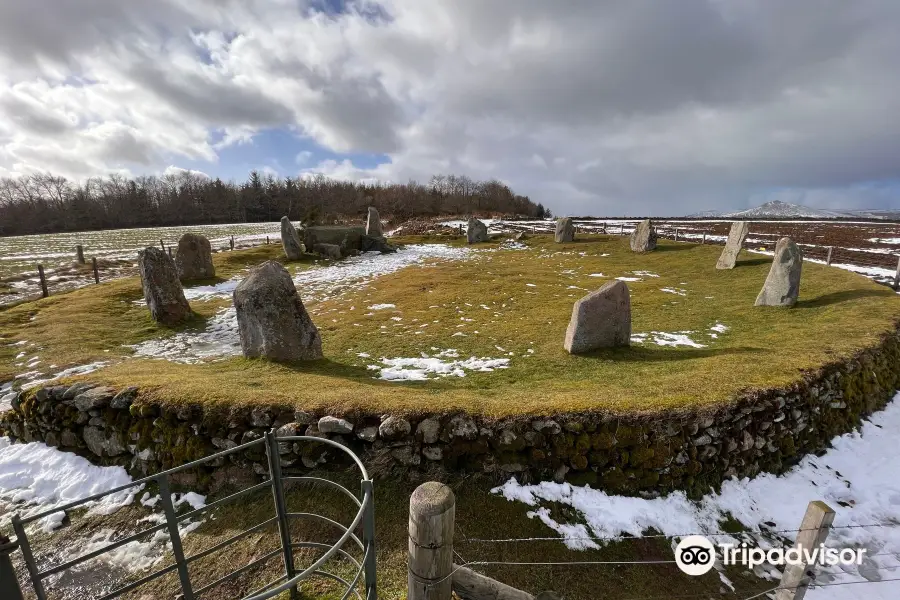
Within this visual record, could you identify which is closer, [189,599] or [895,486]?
[189,599]

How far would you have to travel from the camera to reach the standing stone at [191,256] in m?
19.2

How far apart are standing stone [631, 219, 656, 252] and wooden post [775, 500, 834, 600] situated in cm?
2370

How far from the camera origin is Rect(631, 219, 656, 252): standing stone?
25.2 meters

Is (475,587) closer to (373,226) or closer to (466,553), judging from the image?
(466,553)

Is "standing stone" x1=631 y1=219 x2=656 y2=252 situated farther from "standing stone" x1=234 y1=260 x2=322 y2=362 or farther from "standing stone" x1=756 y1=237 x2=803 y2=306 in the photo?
"standing stone" x1=234 y1=260 x2=322 y2=362

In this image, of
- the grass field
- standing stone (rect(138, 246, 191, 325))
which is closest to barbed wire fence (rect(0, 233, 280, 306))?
standing stone (rect(138, 246, 191, 325))

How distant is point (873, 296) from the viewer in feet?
39.8

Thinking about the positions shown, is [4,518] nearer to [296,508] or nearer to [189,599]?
[296,508]

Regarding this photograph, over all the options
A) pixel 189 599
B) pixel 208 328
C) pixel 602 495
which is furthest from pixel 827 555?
pixel 208 328

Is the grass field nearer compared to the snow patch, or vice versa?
the grass field

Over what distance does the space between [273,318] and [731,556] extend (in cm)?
912

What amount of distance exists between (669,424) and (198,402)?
7.41 m

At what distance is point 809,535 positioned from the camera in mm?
3545

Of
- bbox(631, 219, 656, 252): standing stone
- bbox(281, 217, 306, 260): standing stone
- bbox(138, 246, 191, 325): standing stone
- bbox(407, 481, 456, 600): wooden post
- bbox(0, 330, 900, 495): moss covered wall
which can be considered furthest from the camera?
bbox(281, 217, 306, 260): standing stone
